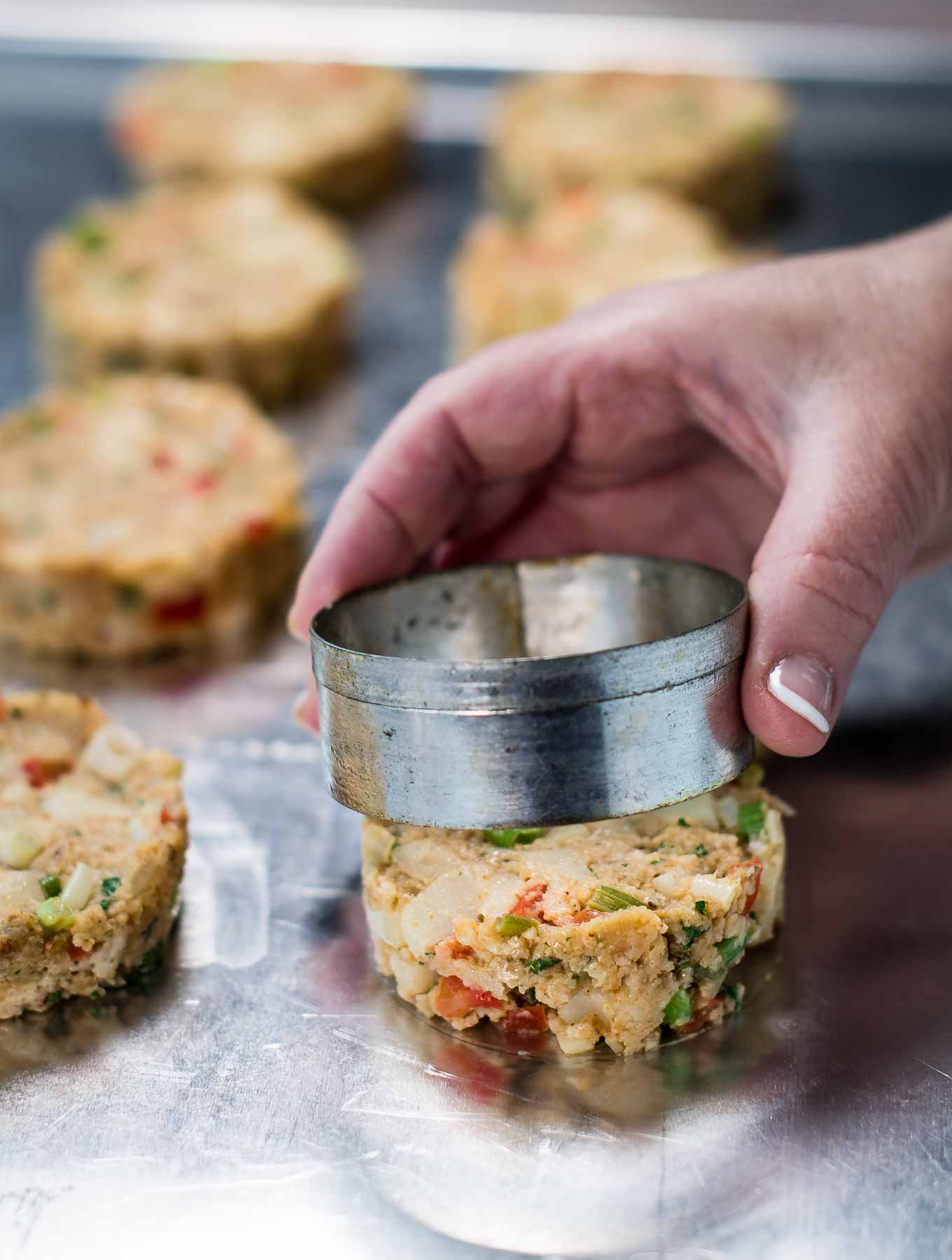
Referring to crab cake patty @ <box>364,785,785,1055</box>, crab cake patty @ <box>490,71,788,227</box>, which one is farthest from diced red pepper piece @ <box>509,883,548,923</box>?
crab cake patty @ <box>490,71,788,227</box>

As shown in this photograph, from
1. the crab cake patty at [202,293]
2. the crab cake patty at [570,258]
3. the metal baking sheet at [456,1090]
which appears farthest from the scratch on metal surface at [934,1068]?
the crab cake patty at [202,293]

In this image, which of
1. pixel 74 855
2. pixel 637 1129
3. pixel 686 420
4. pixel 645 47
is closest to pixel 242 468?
pixel 686 420

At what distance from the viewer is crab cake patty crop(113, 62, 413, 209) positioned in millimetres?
6555

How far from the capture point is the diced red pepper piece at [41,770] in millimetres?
2863

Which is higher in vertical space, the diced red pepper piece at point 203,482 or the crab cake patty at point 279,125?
the crab cake patty at point 279,125

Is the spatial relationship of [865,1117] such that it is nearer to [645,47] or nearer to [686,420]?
[686,420]

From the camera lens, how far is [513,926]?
2338 mm

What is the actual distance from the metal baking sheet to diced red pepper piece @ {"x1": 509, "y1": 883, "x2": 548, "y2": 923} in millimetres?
255

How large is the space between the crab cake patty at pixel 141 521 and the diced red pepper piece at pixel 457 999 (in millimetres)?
1664

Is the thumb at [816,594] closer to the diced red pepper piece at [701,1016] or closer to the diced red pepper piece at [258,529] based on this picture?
the diced red pepper piece at [701,1016]

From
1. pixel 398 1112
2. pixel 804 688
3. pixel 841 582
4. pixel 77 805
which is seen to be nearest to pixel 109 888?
pixel 77 805

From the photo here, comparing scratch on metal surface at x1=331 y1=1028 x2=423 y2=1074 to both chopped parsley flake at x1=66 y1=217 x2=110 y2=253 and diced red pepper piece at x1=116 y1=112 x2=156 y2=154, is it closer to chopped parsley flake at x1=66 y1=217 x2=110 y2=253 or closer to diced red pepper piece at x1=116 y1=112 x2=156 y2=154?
chopped parsley flake at x1=66 y1=217 x2=110 y2=253

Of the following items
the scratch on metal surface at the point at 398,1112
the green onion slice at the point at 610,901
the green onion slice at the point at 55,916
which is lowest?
the scratch on metal surface at the point at 398,1112

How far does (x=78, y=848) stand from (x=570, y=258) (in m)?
3.37
